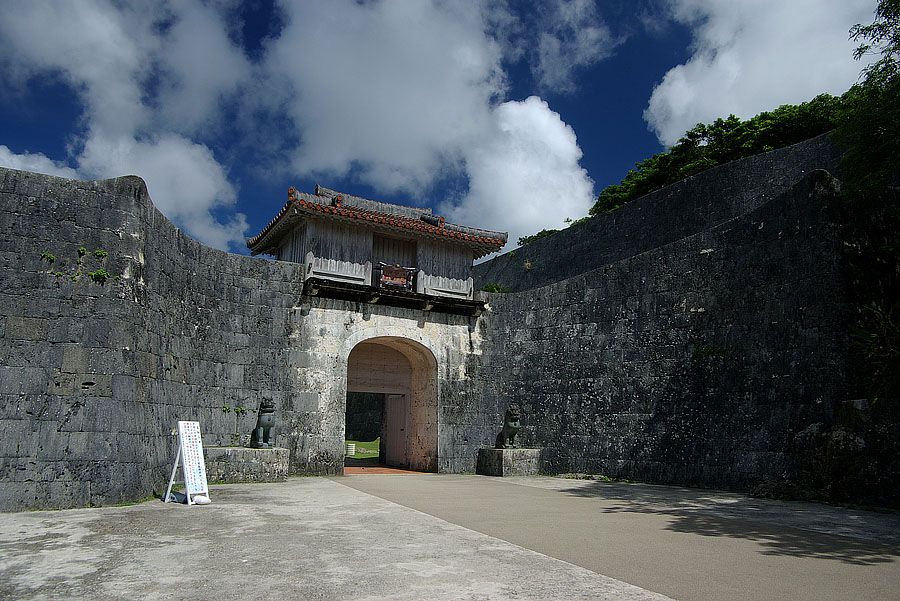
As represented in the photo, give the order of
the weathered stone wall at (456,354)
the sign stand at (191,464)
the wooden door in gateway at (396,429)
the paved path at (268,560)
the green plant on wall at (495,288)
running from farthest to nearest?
the green plant on wall at (495,288) → the wooden door in gateway at (396,429) → the sign stand at (191,464) → the weathered stone wall at (456,354) → the paved path at (268,560)

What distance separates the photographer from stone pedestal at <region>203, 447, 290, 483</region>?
425 inches

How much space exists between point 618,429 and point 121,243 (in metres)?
10.0

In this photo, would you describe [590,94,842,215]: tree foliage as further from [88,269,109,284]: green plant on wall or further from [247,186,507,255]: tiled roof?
[88,269,109,284]: green plant on wall

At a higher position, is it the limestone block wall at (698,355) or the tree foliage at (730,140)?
the tree foliage at (730,140)

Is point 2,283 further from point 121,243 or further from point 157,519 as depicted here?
point 157,519

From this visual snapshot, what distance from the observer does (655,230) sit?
1981 cm

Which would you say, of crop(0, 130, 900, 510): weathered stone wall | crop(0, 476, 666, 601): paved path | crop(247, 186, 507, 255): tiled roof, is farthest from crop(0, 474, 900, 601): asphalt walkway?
crop(247, 186, 507, 255): tiled roof

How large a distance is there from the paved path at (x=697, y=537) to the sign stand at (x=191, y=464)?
284cm

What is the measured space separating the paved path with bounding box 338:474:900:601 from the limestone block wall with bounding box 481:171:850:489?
4.26 ft

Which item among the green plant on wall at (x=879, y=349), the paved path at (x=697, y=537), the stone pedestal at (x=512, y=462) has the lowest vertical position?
the paved path at (x=697, y=537)

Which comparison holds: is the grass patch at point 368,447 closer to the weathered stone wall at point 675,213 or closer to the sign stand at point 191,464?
the weathered stone wall at point 675,213

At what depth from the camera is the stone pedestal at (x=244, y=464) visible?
10.8m

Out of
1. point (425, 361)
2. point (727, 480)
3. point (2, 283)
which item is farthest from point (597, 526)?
point (425, 361)

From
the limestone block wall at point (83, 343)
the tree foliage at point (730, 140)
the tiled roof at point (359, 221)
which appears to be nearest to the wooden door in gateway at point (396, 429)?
the tiled roof at point (359, 221)
